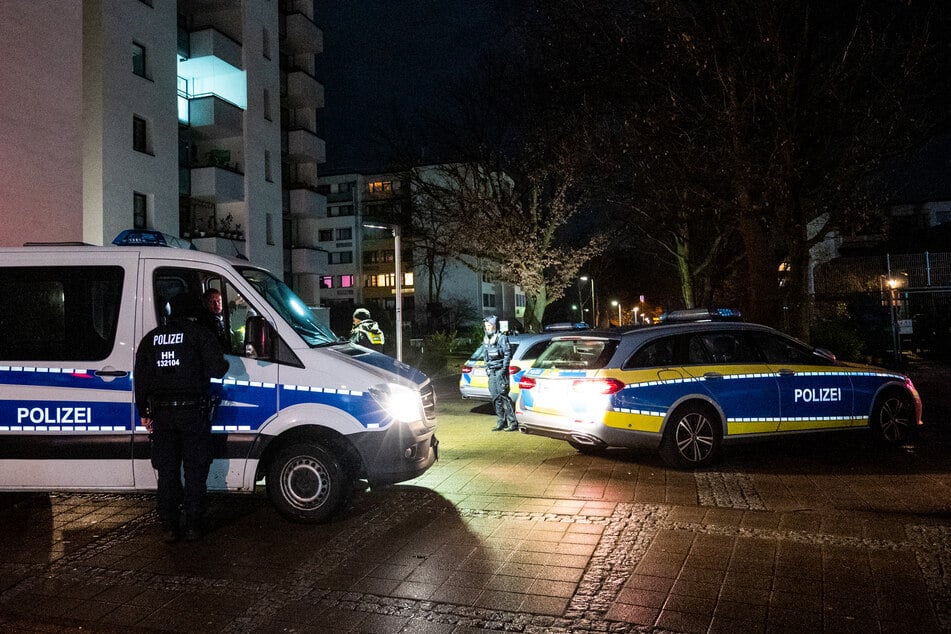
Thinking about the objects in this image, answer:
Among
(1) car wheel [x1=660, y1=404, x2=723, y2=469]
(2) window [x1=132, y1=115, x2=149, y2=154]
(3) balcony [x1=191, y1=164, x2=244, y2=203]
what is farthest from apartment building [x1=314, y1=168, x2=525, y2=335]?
(1) car wheel [x1=660, y1=404, x2=723, y2=469]

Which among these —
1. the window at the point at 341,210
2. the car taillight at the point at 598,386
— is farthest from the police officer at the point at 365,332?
the window at the point at 341,210

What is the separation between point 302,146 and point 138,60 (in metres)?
12.3

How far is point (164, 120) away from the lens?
23.1m

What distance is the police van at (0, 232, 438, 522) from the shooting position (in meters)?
5.67

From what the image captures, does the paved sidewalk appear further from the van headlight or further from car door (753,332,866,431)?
the van headlight

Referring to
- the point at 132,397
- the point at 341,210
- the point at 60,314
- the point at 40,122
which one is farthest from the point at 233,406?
the point at 341,210

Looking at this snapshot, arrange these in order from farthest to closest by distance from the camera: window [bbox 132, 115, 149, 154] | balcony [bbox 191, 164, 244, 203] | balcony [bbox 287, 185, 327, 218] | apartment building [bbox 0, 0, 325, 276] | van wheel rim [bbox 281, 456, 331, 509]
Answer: balcony [bbox 287, 185, 327, 218], balcony [bbox 191, 164, 244, 203], window [bbox 132, 115, 149, 154], apartment building [bbox 0, 0, 325, 276], van wheel rim [bbox 281, 456, 331, 509]

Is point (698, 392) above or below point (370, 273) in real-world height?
below

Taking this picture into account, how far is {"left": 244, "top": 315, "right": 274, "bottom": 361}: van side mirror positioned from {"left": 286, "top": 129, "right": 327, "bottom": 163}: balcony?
30413 millimetres

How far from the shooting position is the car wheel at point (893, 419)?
28.1 feet

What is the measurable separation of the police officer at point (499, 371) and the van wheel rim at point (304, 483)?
538 cm

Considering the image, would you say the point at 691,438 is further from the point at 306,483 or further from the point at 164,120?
the point at 164,120

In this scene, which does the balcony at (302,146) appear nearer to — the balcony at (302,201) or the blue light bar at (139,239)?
the balcony at (302,201)

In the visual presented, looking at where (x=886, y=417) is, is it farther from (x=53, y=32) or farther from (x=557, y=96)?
(x=53, y=32)
